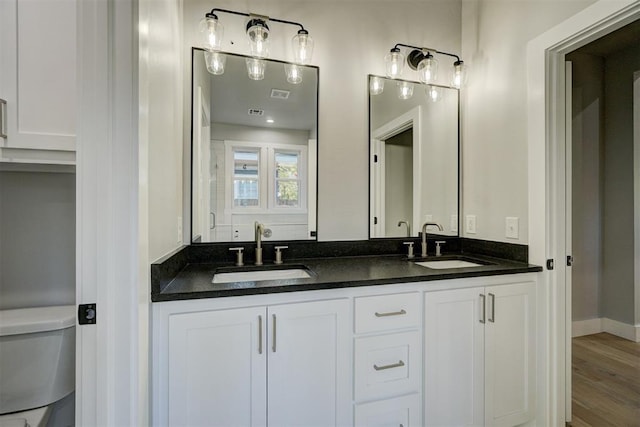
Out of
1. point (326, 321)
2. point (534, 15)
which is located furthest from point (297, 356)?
point (534, 15)

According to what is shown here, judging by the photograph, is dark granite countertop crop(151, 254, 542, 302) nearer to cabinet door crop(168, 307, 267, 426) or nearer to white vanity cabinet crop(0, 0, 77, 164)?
cabinet door crop(168, 307, 267, 426)

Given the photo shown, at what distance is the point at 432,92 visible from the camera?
2.07m

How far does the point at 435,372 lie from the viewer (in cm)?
141

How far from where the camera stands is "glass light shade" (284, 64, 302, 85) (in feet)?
5.77

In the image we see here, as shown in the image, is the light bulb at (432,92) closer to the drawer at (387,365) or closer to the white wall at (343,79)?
the white wall at (343,79)

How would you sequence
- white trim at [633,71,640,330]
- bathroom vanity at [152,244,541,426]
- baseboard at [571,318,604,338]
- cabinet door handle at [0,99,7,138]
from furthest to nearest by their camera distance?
baseboard at [571,318,604,338] < white trim at [633,71,640,330] < bathroom vanity at [152,244,541,426] < cabinet door handle at [0,99,7,138]

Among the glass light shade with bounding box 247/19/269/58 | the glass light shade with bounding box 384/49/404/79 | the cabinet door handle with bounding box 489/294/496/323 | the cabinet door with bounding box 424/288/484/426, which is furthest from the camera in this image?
the glass light shade with bounding box 384/49/404/79

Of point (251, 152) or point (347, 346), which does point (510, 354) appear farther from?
point (251, 152)

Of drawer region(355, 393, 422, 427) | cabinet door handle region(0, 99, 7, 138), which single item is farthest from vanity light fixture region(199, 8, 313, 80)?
drawer region(355, 393, 422, 427)

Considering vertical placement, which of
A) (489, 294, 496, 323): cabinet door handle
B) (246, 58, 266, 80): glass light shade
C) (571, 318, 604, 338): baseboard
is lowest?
(571, 318, 604, 338): baseboard

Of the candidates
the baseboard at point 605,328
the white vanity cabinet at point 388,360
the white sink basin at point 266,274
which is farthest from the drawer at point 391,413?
the baseboard at point 605,328

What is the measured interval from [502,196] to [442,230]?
424 millimetres

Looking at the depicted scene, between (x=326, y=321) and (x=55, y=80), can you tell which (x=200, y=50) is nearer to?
(x=55, y=80)

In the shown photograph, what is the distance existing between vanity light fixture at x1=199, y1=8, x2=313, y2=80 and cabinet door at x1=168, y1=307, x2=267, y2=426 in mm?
1309
